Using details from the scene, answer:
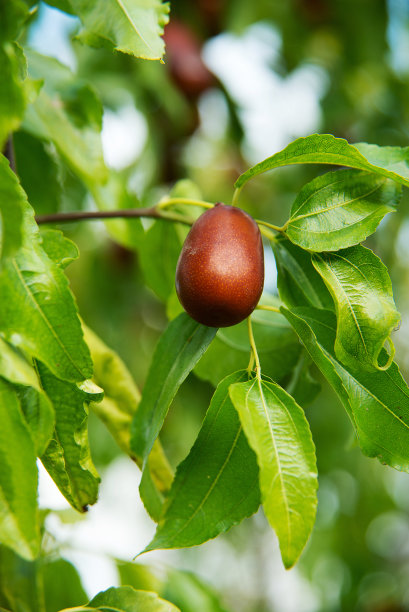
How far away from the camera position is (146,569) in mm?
1436

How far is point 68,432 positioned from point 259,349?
1.19ft

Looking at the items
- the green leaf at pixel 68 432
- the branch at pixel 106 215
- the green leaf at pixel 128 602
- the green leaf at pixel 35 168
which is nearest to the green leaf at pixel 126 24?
the branch at pixel 106 215

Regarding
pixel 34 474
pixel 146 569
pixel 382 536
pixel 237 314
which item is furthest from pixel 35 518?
pixel 382 536

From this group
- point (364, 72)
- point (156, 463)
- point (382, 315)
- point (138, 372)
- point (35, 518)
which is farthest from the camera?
point (364, 72)

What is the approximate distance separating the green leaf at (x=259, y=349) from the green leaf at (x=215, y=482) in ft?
0.67

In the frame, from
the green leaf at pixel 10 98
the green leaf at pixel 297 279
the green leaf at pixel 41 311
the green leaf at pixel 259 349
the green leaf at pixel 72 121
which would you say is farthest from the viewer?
the green leaf at pixel 72 121

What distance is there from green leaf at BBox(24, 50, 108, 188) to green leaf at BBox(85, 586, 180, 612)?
0.73 meters

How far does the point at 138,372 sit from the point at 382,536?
5.61 ft

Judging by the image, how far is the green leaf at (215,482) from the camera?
80cm

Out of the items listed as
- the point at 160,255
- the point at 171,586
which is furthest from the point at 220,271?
the point at 171,586

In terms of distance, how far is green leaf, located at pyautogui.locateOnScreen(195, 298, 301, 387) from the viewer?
103 cm

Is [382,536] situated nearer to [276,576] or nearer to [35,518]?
[276,576]

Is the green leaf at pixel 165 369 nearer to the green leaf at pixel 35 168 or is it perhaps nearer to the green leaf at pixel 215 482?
the green leaf at pixel 215 482

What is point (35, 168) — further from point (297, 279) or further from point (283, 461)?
point (283, 461)
